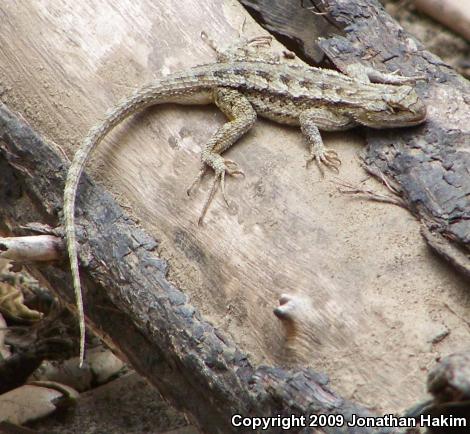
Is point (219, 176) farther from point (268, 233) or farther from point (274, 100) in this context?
point (274, 100)

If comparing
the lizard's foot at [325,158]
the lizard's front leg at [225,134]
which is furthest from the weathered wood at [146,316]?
the lizard's foot at [325,158]

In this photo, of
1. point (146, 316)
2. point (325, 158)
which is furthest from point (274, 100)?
point (146, 316)

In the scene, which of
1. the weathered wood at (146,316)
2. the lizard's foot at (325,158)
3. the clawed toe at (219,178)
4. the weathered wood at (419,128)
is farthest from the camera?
the lizard's foot at (325,158)

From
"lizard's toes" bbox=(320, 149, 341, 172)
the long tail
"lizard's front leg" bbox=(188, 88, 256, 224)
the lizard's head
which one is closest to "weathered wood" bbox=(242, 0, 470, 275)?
the lizard's head

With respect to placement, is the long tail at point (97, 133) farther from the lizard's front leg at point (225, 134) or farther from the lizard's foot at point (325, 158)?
the lizard's foot at point (325, 158)

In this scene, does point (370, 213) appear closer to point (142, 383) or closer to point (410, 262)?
point (410, 262)

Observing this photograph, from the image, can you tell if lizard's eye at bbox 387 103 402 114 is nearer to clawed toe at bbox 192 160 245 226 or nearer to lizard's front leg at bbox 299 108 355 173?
lizard's front leg at bbox 299 108 355 173

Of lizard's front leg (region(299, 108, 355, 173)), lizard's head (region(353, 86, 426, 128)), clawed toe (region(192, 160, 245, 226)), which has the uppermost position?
lizard's head (region(353, 86, 426, 128))
